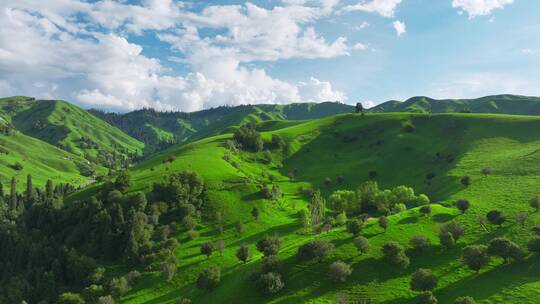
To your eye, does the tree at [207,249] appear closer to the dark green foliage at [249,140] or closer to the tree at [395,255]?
the tree at [395,255]

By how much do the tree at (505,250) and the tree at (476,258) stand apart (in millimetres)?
1926

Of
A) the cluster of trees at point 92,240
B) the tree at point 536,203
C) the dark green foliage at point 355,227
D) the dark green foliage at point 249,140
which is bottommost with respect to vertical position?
the cluster of trees at point 92,240

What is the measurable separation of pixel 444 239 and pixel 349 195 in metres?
44.9

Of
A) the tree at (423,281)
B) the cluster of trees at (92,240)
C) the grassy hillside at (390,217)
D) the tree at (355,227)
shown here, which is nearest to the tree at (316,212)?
the grassy hillside at (390,217)

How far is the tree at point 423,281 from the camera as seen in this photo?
5559 centimetres

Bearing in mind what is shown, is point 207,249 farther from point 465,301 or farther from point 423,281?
point 465,301

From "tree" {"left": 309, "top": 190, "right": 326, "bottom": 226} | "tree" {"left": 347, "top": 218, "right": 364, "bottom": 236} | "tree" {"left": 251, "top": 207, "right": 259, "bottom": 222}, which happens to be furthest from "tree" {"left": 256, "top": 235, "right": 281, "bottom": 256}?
"tree" {"left": 251, "top": 207, "right": 259, "bottom": 222}

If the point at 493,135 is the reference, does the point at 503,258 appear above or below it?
below

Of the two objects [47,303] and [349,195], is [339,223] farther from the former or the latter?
[47,303]

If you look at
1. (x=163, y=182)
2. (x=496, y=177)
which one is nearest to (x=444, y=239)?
(x=496, y=177)

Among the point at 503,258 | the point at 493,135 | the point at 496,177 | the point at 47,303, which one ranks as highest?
the point at 493,135

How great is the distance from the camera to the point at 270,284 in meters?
60.5

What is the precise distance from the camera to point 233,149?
181625 millimetres

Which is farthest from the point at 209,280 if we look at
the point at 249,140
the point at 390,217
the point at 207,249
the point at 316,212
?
the point at 249,140
